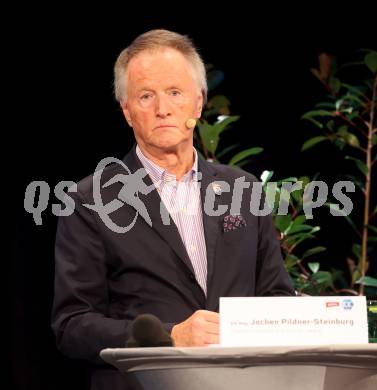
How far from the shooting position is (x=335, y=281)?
402cm

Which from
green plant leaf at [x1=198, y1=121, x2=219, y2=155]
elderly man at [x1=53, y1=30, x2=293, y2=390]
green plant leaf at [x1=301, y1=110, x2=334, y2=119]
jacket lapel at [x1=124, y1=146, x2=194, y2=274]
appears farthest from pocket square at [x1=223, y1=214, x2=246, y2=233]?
green plant leaf at [x1=301, y1=110, x2=334, y2=119]

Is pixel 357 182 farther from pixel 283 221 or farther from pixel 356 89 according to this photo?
pixel 283 221

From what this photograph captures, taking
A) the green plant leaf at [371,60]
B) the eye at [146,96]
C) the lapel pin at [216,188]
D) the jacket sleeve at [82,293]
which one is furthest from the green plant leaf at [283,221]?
the jacket sleeve at [82,293]

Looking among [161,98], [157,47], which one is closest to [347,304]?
[161,98]

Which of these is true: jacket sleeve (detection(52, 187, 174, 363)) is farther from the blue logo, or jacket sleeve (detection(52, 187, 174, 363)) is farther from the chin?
the blue logo

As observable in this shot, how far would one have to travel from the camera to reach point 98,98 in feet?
12.8

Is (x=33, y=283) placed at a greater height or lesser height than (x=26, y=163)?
lesser

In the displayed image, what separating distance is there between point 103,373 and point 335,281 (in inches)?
83.6

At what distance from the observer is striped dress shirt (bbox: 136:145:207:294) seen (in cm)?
217

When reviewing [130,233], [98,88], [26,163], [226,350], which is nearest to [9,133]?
[26,163]

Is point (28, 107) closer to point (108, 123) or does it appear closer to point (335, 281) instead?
point (108, 123)

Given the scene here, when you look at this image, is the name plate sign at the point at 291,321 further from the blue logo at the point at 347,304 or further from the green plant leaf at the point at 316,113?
the green plant leaf at the point at 316,113

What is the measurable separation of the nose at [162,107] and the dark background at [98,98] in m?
1.53

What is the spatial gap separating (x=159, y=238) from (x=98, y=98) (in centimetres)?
186
